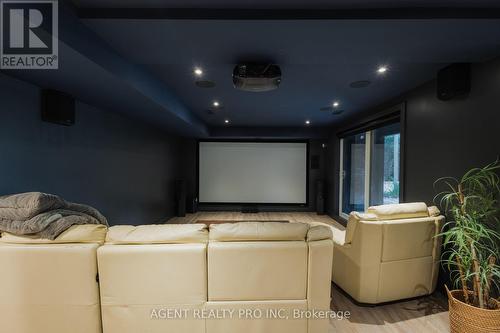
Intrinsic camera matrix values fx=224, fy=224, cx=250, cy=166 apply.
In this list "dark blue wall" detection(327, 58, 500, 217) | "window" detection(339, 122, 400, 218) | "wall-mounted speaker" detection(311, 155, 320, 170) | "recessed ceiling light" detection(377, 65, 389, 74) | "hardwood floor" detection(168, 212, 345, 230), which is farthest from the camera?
"wall-mounted speaker" detection(311, 155, 320, 170)

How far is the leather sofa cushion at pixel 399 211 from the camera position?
2.17m

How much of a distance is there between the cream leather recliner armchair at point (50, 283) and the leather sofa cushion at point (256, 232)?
809 millimetres

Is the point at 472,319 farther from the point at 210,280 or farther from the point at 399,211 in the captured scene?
the point at 210,280

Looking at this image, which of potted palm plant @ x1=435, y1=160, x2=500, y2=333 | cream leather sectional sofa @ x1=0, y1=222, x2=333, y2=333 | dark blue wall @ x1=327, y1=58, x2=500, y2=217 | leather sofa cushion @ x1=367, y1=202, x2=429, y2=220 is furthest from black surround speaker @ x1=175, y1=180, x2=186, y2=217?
potted palm plant @ x1=435, y1=160, x2=500, y2=333

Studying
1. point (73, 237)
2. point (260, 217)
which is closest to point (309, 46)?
point (73, 237)

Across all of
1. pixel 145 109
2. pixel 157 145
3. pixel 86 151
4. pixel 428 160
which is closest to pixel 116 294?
pixel 86 151

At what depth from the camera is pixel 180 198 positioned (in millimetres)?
5895

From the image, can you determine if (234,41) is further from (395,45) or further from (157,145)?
(157,145)

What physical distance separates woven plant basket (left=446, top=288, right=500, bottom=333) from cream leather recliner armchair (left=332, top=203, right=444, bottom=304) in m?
0.46

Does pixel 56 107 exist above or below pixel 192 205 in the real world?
above

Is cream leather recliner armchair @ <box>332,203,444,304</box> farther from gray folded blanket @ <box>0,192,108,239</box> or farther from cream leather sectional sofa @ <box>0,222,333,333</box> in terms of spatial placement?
gray folded blanket @ <box>0,192,108,239</box>

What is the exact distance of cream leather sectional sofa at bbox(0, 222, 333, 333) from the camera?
145 centimetres

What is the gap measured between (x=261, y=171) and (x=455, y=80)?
4851mm

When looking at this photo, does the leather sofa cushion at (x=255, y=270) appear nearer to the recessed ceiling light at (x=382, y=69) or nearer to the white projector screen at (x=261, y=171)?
the recessed ceiling light at (x=382, y=69)
